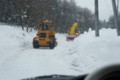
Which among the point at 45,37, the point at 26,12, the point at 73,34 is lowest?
the point at 73,34

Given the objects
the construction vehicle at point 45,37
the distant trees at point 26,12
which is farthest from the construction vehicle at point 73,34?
the distant trees at point 26,12

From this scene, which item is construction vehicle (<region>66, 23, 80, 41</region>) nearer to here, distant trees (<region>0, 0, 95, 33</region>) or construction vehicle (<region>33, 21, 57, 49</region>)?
construction vehicle (<region>33, 21, 57, 49</region>)

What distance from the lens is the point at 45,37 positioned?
25641 mm

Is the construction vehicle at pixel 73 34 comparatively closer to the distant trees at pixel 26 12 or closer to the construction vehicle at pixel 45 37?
the construction vehicle at pixel 45 37

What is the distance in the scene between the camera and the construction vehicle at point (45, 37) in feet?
81.6

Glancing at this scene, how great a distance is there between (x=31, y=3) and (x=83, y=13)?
196 ft

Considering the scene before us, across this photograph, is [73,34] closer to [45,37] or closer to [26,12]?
[45,37]

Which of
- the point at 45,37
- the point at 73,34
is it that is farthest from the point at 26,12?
the point at 45,37

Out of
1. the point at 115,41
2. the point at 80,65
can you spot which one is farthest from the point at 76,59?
the point at 115,41

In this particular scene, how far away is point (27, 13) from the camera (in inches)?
2037

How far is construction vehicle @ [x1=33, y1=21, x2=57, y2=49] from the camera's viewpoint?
24859mm

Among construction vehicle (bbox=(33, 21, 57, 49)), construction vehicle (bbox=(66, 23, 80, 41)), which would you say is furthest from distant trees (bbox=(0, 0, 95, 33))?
construction vehicle (bbox=(33, 21, 57, 49))

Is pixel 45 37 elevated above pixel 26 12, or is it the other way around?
pixel 26 12

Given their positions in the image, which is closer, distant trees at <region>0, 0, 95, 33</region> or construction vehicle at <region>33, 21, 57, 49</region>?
construction vehicle at <region>33, 21, 57, 49</region>
